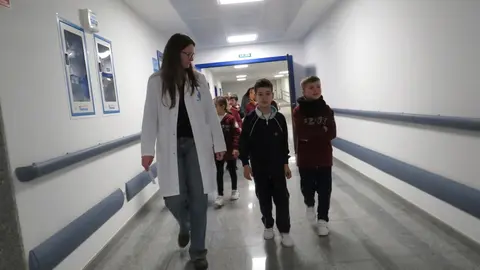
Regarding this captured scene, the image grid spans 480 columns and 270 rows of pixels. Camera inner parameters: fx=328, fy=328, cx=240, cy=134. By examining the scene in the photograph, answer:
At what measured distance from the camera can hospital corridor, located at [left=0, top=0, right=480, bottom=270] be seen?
191cm

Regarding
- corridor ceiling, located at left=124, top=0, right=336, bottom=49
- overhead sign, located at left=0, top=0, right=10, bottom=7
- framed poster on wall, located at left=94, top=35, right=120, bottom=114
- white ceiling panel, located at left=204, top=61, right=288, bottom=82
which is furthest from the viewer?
white ceiling panel, located at left=204, top=61, right=288, bottom=82

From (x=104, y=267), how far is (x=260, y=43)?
638cm

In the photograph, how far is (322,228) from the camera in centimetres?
251

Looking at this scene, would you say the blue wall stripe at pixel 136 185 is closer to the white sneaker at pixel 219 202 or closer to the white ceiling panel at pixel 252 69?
the white sneaker at pixel 219 202

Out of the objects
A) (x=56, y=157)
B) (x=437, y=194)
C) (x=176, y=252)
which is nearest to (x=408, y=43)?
(x=437, y=194)

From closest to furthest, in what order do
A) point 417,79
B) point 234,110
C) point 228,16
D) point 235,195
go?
point 417,79
point 235,195
point 234,110
point 228,16

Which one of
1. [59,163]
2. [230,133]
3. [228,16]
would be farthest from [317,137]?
[228,16]

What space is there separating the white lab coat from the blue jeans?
42mm

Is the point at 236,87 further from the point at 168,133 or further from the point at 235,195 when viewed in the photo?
the point at 168,133

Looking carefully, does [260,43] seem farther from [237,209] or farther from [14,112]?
[14,112]

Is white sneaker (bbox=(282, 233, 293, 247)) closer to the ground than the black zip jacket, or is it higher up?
closer to the ground

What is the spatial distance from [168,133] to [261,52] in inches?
241

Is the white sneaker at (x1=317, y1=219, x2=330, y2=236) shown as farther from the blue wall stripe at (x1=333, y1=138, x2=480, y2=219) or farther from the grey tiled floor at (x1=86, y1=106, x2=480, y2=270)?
the blue wall stripe at (x1=333, y1=138, x2=480, y2=219)

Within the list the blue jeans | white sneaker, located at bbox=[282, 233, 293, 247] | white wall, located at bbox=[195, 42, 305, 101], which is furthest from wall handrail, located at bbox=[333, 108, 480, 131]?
white wall, located at bbox=[195, 42, 305, 101]
